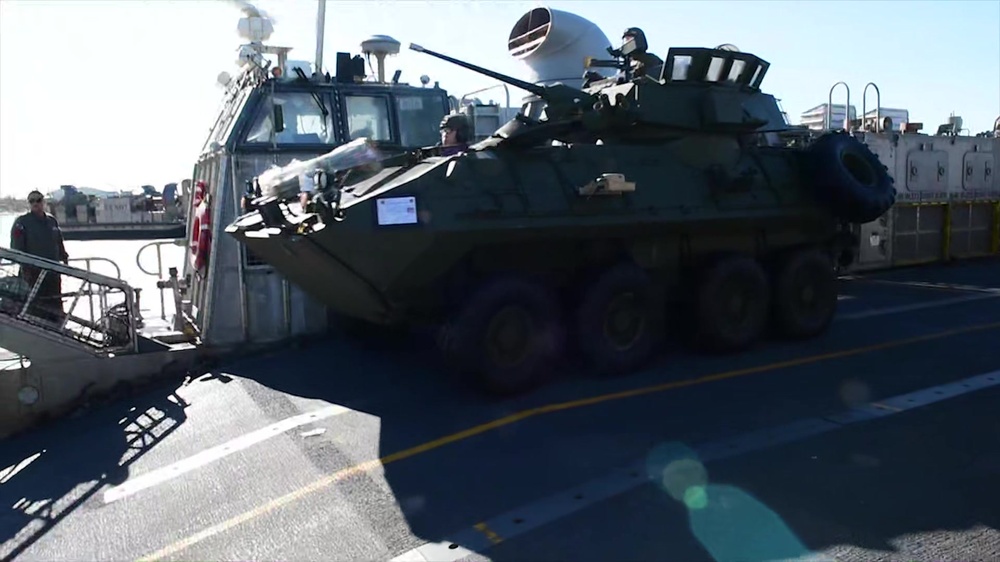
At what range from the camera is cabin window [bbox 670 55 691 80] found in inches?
304

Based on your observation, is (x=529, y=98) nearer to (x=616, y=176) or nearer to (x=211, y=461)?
(x=616, y=176)

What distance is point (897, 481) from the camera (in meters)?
4.61

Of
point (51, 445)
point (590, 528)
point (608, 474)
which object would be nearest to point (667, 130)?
point (608, 474)

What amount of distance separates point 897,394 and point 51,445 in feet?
20.3

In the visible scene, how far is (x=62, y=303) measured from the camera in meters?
7.74

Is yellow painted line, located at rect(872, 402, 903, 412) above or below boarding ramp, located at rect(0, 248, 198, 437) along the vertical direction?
below

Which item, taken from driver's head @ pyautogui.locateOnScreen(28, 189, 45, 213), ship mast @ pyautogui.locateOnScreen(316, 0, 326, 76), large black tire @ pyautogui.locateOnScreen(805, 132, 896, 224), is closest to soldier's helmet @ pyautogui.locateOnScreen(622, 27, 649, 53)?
large black tire @ pyautogui.locateOnScreen(805, 132, 896, 224)

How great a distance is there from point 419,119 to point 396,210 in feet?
13.4

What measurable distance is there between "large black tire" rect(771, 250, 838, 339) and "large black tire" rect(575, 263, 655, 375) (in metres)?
1.57

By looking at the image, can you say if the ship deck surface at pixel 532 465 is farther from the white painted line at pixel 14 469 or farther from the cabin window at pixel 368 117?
the cabin window at pixel 368 117

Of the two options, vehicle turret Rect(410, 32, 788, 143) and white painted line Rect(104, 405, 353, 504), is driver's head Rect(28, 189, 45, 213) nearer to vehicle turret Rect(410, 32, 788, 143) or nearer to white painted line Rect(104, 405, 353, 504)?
white painted line Rect(104, 405, 353, 504)

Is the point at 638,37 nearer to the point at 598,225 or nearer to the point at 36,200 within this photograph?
the point at 598,225

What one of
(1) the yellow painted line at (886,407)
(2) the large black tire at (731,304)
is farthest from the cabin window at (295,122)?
(1) the yellow painted line at (886,407)

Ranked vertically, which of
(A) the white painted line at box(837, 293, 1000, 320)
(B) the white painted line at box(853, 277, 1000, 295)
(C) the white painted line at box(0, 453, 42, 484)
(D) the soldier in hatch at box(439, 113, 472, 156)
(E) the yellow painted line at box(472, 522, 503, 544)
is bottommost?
(C) the white painted line at box(0, 453, 42, 484)
